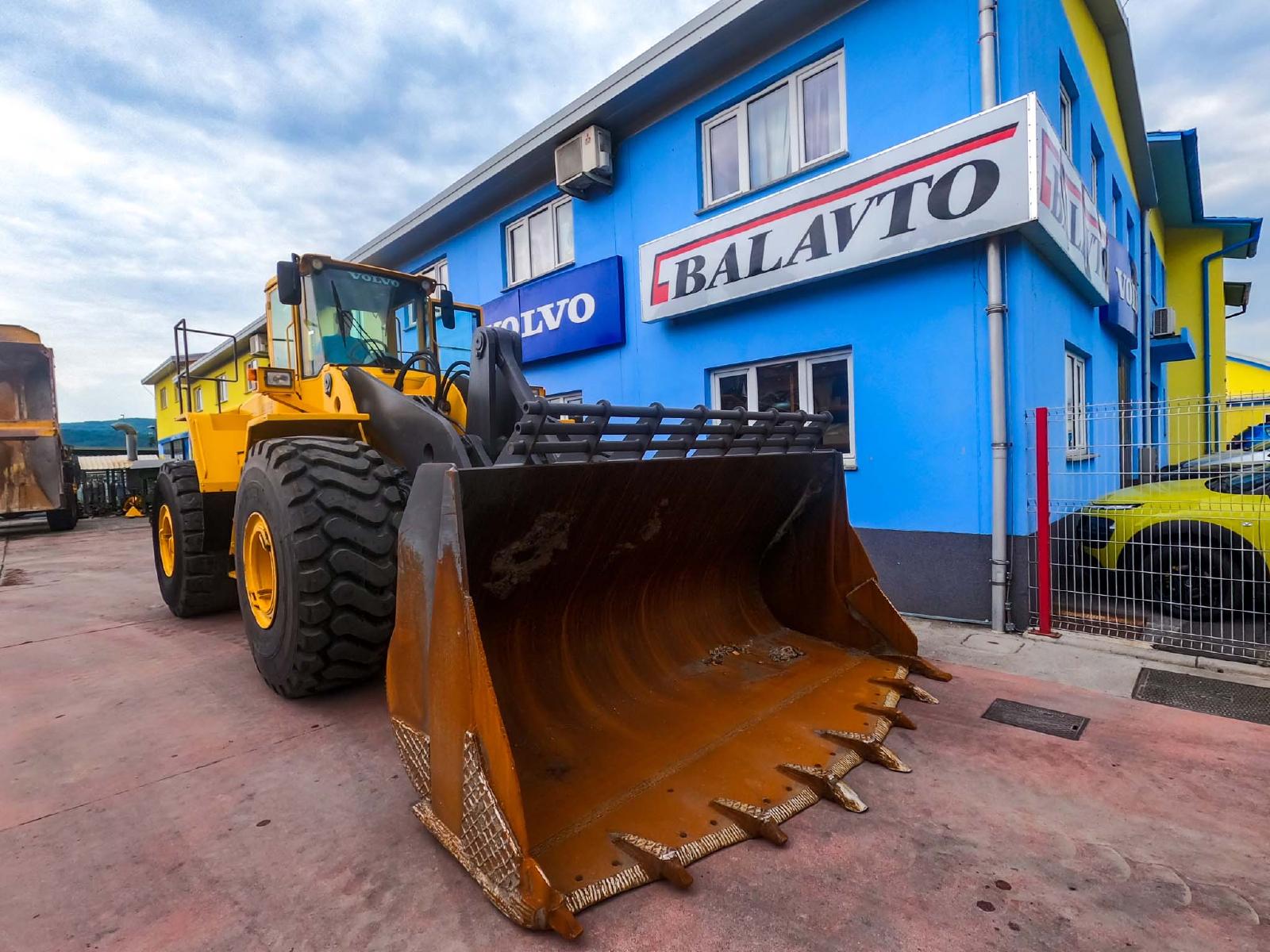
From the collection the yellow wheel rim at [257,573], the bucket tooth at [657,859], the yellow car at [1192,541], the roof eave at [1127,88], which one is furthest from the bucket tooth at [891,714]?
the roof eave at [1127,88]

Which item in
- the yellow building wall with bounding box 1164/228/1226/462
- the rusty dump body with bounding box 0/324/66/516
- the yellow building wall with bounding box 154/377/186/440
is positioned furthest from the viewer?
the yellow building wall with bounding box 154/377/186/440

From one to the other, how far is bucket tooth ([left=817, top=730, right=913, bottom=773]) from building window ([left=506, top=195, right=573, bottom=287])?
277 inches

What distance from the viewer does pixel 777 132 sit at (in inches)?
241

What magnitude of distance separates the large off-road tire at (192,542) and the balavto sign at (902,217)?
453cm

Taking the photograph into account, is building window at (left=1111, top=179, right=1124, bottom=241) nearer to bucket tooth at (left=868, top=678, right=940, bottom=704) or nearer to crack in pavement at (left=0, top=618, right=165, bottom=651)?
bucket tooth at (left=868, top=678, right=940, bottom=704)

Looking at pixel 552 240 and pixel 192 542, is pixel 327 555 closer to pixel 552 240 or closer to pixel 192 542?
pixel 192 542

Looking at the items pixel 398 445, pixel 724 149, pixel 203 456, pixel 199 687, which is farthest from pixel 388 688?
pixel 724 149

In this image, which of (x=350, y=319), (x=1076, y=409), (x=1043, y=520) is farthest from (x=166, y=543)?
(x=1076, y=409)

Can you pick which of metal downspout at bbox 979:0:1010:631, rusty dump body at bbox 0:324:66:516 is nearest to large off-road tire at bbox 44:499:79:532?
rusty dump body at bbox 0:324:66:516

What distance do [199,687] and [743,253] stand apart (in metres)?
5.41

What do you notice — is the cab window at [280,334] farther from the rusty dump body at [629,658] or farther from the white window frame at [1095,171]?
the white window frame at [1095,171]

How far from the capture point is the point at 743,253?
19.7 feet

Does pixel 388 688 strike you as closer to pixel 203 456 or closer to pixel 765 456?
pixel 765 456

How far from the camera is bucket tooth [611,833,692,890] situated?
6.31ft
